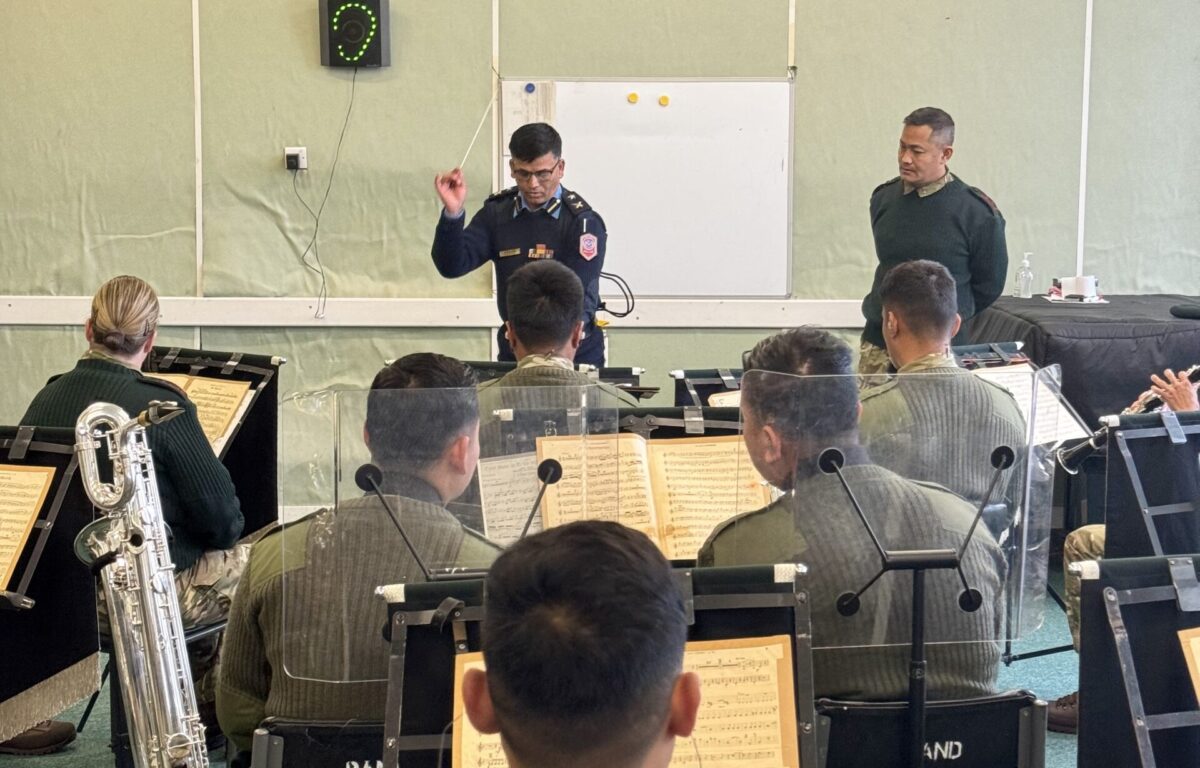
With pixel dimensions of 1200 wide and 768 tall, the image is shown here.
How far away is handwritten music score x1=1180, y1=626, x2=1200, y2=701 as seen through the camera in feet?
6.40

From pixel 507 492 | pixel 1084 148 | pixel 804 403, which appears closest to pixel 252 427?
pixel 507 492

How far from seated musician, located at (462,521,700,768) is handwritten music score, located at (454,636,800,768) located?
683mm

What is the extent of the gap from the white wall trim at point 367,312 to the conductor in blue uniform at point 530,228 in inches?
34.7

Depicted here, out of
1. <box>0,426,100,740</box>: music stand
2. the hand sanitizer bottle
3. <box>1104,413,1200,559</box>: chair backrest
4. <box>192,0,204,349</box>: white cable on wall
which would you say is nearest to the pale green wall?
<box>192,0,204,349</box>: white cable on wall

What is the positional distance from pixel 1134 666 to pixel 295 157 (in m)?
4.78

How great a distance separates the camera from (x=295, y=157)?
596cm

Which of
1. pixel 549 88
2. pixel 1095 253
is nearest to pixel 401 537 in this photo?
pixel 549 88

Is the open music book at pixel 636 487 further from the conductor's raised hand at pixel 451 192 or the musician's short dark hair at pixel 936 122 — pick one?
the musician's short dark hair at pixel 936 122

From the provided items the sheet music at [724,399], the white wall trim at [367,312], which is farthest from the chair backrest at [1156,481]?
the white wall trim at [367,312]

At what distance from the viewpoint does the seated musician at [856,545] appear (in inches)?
84.3

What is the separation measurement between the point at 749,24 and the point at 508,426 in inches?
165

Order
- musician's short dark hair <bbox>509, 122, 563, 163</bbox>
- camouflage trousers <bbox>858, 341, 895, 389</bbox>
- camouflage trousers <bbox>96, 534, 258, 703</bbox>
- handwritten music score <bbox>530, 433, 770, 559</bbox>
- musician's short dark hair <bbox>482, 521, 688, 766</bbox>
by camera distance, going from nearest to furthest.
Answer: musician's short dark hair <bbox>482, 521, 688, 766</bbox>, handwritten music score <bbox>530, 433, 770, 559</bbox>, camouflage trousers <bbox>96, 534, 258, 703</bbox>, musician's short dark hair <bbox>509, 122, 563, 163</bbox>, camouflage trousers <bbox>858, 341, 895, 389</bbox>

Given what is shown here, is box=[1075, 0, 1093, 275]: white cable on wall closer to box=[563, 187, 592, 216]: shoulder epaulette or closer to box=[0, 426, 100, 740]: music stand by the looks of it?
box=[563, 187, 592, 216]: shoulder epaulette

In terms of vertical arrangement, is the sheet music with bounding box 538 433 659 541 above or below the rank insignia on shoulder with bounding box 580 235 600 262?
below
